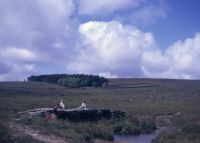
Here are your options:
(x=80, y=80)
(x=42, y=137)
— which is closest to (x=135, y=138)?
(x=42, y=137)

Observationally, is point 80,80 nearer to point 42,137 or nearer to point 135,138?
point 135,138

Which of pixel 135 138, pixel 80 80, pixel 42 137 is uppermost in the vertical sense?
pixel 80 80

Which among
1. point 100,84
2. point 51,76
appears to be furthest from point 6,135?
point 51,76

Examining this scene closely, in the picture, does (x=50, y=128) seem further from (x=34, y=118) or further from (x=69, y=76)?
(x=69, y=76)

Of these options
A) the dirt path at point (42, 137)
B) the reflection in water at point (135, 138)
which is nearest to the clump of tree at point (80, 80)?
the reflection in water at point (135, 138)

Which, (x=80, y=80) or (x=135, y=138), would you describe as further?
(x=80, y=80)

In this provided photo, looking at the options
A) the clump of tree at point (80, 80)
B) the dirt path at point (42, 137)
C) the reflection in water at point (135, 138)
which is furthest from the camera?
the clump of tree at point (80, 80)

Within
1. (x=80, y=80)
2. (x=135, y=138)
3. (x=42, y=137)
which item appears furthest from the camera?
(x=80, y=80)

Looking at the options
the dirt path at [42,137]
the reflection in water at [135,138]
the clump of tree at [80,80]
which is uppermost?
the clump of tree at [80,80]

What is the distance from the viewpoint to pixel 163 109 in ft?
217

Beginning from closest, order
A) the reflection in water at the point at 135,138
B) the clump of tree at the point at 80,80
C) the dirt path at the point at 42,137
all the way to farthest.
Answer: the dirt path at the point at 42,137 < the reflection in water at the point at 135,138 < the clump of tree at the point at 80,80

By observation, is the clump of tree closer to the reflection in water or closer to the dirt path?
the reflection in water

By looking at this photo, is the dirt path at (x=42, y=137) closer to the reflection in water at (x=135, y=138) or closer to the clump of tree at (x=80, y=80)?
the reflection in water at (x=135, y=138)

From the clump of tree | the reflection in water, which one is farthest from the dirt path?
the clump of tree
